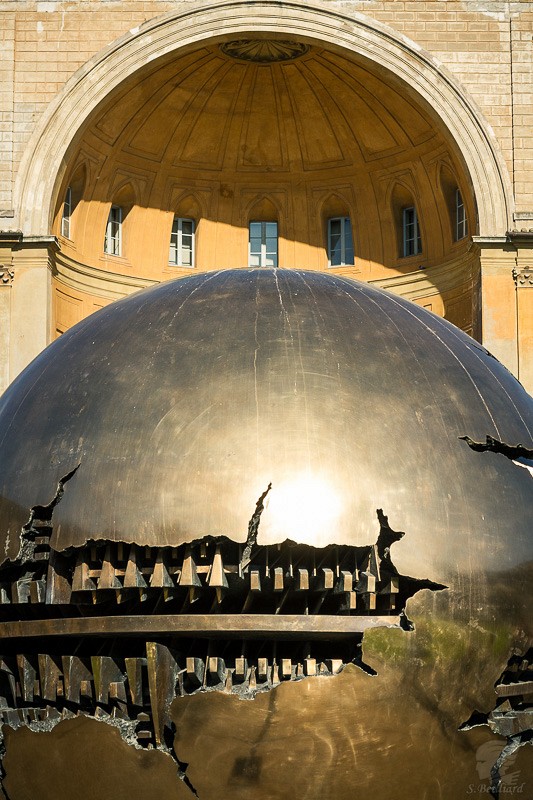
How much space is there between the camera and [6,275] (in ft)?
64.0

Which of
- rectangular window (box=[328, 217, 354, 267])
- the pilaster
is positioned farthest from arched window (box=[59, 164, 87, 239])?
rectangular window (box=[328, 217, 354, 267])

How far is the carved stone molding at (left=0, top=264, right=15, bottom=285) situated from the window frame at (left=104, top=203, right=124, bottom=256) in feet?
8.32

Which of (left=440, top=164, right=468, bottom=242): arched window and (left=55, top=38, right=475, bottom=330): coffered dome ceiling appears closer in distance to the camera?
(left=55, top=38, right=475, bottom=330): coffered dome ceiling

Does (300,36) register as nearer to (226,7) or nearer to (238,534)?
(226,7)

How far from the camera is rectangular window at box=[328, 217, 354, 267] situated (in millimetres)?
22672

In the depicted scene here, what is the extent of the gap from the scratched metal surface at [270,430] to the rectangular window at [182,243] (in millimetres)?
18317

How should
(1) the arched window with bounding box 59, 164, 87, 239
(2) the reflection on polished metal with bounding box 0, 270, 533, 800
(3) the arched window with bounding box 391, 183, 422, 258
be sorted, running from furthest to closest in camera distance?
(3) the arched window with bounding box 391, 183, 422, 258
(1) the arched window with bounding box 59, 164, 87, 239
(2) the reflection on polished metal with bounding box 0, 270, 533, 800

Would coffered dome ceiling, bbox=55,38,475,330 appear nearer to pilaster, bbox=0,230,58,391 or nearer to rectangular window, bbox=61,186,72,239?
rectangular window, bbox=61,186,72,239

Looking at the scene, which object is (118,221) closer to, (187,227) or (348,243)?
(187,227)

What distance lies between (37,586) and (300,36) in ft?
55.6

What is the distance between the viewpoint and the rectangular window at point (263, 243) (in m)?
22.9

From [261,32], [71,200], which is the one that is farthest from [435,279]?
[71,200]

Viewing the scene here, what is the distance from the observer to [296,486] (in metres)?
3.84

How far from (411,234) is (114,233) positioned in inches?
167
